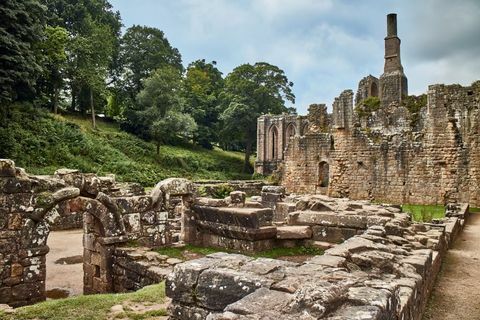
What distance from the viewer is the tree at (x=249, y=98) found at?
46625 mm

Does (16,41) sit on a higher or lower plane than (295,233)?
higher

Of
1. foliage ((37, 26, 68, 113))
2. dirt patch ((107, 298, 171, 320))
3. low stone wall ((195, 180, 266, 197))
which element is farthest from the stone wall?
foliage ((37, 26, 68, 113))

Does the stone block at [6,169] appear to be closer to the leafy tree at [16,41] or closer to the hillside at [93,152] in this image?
the hillside at [93,152]

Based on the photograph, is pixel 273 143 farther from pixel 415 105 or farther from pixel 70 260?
pixel 70 260

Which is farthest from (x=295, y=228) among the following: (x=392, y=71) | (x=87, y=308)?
(x=392, y=71)

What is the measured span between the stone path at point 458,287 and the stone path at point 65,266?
6809 mm

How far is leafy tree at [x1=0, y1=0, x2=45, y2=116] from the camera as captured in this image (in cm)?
2303

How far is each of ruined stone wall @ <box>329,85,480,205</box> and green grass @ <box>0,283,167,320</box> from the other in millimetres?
16674

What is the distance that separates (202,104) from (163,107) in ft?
38.0

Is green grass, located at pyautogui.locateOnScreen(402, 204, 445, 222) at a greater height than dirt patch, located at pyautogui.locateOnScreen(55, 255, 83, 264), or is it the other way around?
green grass, located at pyautogui.locateOnScreen(402, 204, 445, 222)

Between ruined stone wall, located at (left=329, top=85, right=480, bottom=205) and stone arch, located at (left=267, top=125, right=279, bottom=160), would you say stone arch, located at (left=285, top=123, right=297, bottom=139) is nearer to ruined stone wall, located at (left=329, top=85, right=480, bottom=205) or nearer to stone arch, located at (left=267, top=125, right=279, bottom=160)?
stone arch, located at (left=267, top=125, right=279, bottom=160)

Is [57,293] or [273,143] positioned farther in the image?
[273,143]

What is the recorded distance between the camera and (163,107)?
39.2 metres

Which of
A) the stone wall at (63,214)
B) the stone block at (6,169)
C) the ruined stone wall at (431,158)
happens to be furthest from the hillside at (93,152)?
the stone block at (6,169)
